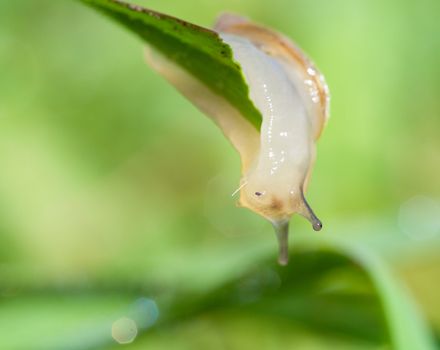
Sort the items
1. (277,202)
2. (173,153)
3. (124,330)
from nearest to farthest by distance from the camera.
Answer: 1. (277,202)
2. (124,330)
3. (173,153)

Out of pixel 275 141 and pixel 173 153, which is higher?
pixel 173 153

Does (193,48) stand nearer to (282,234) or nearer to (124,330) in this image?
(282,234)

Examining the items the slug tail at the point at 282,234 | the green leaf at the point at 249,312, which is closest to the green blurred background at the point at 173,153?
the green leaf at the point at 249,312

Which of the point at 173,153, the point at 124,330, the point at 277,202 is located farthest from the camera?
the point at 173,153

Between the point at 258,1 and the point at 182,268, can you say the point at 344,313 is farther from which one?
the point at 258,1

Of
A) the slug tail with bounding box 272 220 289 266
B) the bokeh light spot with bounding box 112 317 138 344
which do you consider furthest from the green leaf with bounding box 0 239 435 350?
the slug tail with bounding box 272 220 289 266

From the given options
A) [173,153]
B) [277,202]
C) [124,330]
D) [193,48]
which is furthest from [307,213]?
[173,153]

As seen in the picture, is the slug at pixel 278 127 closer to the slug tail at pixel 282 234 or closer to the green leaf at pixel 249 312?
the slug tail at pixel 282 234
